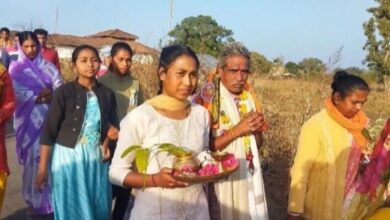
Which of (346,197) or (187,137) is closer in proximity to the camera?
(187,137)

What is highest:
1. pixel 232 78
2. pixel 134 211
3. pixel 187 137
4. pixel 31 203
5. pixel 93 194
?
pixel 232 78

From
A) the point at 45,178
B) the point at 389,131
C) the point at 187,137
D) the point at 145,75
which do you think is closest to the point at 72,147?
the point at 45,178

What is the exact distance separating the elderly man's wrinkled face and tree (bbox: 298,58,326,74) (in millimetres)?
2640

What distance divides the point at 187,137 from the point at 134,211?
19.5 inches

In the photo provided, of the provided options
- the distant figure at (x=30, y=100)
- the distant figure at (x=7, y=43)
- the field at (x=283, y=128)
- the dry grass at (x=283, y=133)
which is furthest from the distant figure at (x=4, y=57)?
the dry grass at (x=283, y=133)

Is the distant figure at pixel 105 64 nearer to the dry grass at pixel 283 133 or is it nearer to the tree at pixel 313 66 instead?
the dry grass at pixel 283 133

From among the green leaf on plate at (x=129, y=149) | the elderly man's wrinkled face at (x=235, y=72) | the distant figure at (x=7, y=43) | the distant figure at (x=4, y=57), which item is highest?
the distant figure at (x=7, y=43)

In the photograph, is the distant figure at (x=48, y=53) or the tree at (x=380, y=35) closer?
the distant figure at (x=48, y=53)

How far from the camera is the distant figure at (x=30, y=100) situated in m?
5.85

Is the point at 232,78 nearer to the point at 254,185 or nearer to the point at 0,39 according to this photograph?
the point at 254,185

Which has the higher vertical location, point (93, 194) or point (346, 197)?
point (346, 197)

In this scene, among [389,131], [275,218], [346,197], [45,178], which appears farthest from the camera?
[275,218]

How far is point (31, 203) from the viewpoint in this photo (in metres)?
5.76

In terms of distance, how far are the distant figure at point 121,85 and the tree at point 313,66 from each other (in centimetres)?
213
